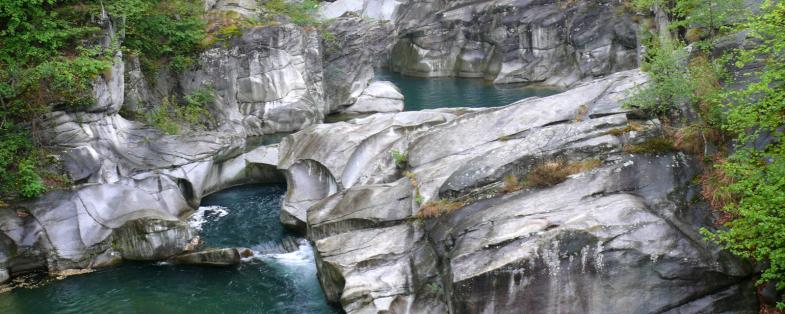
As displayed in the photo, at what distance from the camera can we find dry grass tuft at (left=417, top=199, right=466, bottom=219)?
1730cm

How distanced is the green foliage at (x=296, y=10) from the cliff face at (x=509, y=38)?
29.1 feet

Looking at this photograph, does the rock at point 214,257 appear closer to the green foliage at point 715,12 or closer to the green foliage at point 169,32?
the green foliage at point 169,32

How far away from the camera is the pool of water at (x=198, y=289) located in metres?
19.4

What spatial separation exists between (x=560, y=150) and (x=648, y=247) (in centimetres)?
411

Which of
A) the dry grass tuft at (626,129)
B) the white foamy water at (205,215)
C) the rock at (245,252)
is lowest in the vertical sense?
the rock at (245,252)

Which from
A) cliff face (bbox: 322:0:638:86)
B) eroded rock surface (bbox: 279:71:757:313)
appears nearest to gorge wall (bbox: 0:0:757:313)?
eroded rock surface (bbox: 279:71:757:313)

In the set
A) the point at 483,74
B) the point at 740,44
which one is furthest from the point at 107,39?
the point at 483,74

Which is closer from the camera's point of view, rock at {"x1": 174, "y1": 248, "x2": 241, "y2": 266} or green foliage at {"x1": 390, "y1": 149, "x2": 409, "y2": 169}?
rock at {"x1": 174, "y1": 248, "x2": 241, "y2": 266}

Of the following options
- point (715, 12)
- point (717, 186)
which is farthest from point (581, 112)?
point (717, 186)

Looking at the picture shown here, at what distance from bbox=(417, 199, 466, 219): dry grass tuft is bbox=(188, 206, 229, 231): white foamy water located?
11267mm

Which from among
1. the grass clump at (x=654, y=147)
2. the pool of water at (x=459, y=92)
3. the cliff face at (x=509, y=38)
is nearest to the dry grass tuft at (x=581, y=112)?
the grass clump at (x=654, y=147)

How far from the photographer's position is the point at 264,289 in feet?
67.2

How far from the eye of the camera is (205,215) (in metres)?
26.8

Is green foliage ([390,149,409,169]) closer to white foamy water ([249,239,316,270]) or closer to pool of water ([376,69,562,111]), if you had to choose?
white foamy water ([249,239,316,270])
